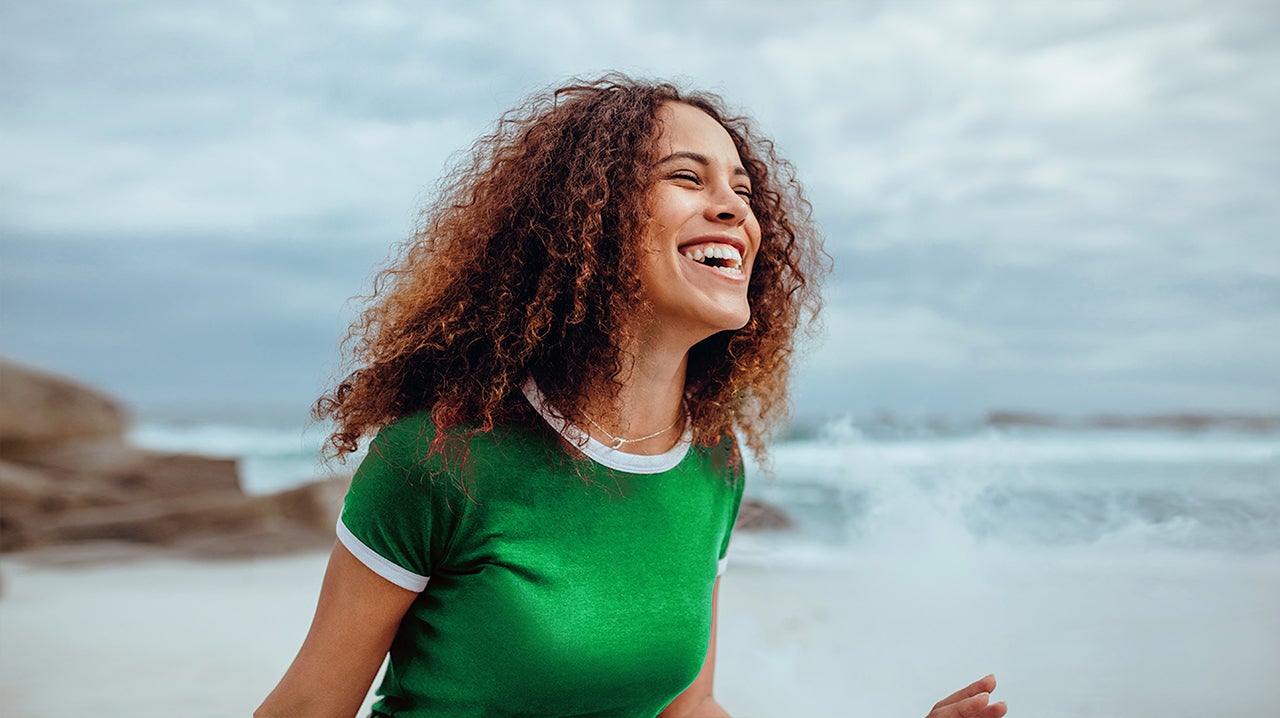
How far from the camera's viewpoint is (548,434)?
1404mm

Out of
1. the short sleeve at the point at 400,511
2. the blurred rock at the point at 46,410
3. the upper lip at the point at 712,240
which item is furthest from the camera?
the blurred rock at the point at 46,410

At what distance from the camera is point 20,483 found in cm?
651

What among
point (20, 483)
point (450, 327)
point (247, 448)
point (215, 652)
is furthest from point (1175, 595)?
point (247, 448)

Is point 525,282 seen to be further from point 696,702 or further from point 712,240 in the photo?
point 696,702

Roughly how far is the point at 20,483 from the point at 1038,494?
601 centimetres

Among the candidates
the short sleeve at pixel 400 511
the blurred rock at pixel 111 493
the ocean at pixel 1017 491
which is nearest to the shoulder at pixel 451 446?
the short sleeve at pixel 400 511

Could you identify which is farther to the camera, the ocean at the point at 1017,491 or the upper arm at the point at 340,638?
the ocean at the point at 1017,491

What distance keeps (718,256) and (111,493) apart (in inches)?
266

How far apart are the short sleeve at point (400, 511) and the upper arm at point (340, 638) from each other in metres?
0.02

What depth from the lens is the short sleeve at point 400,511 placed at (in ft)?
4.17

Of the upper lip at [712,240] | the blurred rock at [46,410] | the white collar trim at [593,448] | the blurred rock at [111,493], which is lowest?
the white collar trim at [593,448]

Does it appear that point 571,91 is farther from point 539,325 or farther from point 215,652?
point 215,652

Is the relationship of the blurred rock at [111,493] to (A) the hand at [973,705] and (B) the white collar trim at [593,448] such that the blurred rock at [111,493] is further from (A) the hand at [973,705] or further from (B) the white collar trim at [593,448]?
(A) the hand at [973,705]

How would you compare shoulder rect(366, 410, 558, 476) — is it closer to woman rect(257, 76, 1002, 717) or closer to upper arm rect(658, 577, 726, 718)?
woman rect(257, 76, 1002, 717)
